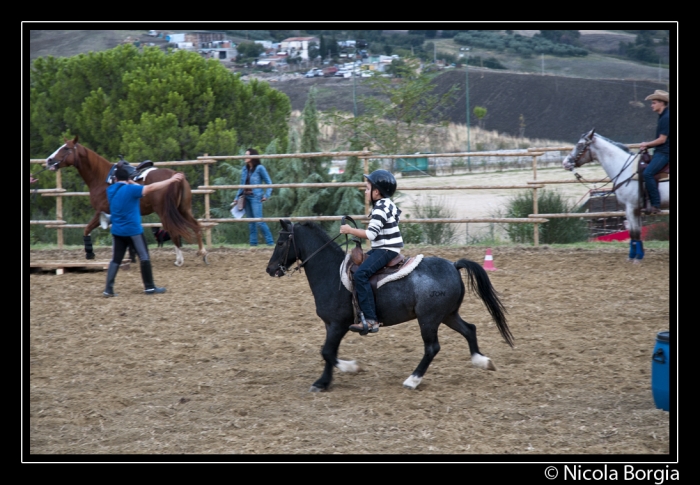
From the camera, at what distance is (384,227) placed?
5578 millimetres

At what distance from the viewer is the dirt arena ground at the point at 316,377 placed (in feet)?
15.0

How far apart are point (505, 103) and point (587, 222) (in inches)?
931

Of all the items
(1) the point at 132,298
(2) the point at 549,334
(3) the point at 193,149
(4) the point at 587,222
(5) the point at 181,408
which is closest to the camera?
(5) the point at 181,408

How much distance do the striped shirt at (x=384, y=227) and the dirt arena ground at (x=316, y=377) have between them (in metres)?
1.20

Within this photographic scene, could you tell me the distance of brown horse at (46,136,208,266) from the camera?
10.7 metres

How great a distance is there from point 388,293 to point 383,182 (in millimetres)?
903

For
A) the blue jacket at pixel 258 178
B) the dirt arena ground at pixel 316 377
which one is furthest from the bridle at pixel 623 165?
the blue jacket at pixel 258 178

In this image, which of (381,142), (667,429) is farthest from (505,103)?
(667,429)

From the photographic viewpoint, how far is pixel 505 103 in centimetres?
3603

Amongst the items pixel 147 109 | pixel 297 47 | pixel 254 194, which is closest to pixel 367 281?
pixel 254 194

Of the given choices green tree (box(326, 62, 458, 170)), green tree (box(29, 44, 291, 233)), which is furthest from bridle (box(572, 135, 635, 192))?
green tree (box(29, 44, 291, 233))

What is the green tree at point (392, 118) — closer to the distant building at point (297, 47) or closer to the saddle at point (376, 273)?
the saddle at point (376, 273)

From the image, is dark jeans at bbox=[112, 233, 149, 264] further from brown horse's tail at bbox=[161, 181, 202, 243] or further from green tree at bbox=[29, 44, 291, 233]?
green tree at bbox=[29, 44, 291, 233]
